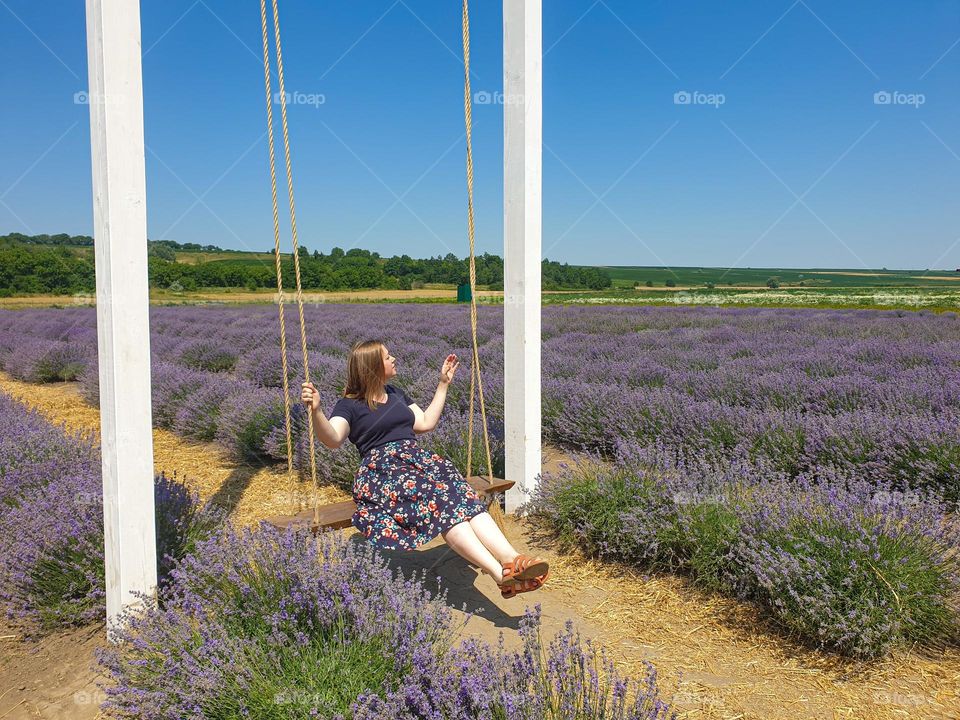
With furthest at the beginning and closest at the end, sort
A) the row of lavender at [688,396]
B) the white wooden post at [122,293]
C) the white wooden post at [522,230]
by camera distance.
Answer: the row of lavender at [688,396], the white wooden post at [522,230], the white wooden post at [122,293]

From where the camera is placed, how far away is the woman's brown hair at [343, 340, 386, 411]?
9.04 feet

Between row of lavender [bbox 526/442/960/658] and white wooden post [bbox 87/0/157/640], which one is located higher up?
white wooden post [bbox 87/0/157/640]

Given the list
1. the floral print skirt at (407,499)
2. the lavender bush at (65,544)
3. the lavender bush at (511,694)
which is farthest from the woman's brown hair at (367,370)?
the lavender bush at (511,694)

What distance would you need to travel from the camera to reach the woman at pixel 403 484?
2.40 meters

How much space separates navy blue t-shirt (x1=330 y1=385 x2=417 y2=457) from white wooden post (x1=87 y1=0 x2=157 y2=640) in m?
0.77

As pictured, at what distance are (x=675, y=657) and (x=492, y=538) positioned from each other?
0.72 meters

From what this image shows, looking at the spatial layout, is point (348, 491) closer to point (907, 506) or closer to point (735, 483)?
point (735, 483)

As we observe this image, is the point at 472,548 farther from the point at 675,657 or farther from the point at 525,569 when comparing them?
the point at 675,657

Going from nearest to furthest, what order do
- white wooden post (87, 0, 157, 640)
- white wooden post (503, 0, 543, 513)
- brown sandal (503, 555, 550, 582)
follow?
1. white wooden post (87, 0, 157, 640)
2. brown sandal (503, 555, 550, 582)
3. white wooden post (503, 0, 543, 513)

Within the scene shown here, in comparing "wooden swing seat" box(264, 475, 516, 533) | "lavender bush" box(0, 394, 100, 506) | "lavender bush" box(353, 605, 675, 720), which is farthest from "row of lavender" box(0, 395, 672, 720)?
"lavender bush" box(0, 394, 100, 506)

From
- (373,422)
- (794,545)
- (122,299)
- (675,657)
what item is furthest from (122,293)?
(794,545)

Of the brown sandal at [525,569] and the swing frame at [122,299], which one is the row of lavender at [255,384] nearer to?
the brown sandal at [525,569]

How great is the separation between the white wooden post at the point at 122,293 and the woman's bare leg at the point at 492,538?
3.66 feet

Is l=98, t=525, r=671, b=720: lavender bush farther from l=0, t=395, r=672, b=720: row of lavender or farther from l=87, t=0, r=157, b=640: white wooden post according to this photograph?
l=87, t=0, r=157, b=640: white wooden post
